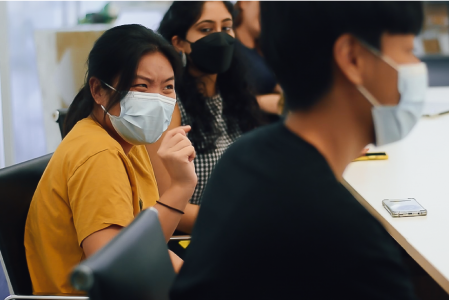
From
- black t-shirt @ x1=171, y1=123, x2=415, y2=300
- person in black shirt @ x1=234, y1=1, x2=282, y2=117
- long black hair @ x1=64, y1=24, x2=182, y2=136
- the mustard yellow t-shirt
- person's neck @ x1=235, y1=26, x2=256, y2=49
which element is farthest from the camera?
person's neck @ x1=235, y1=26, x2=256, y2=49

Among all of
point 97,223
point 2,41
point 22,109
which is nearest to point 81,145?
point 97,223

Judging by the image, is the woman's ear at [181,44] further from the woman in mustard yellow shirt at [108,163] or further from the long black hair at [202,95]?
the woman in mustard yellow shirt at [108,163]

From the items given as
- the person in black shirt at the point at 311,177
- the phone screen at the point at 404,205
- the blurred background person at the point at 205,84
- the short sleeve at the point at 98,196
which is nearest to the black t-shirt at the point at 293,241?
the person in black shirt at the point at 311,177

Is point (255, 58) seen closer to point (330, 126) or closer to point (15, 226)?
point (15, 226)

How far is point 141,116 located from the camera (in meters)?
1.34

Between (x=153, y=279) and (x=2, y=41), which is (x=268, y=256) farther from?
(x=2, y=41)

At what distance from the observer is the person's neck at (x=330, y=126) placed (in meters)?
0.66

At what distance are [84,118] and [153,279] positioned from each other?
62cm

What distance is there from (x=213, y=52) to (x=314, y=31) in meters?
1.28

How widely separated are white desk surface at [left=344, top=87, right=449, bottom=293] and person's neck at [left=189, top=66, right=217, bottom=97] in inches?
24.9

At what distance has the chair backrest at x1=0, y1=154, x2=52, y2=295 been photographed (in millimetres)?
1159

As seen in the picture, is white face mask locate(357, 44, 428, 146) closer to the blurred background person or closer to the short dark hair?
the short dark hair

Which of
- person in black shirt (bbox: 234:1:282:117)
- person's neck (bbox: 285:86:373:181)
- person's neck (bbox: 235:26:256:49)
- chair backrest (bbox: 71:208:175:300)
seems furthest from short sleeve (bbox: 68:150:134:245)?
person's neck (bbox: 235:26:256:49)

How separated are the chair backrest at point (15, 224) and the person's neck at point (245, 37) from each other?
1.68 meters
